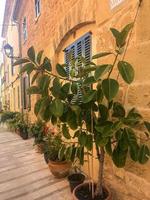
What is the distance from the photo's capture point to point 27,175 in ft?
13.3

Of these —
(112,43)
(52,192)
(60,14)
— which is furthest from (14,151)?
(112,43)

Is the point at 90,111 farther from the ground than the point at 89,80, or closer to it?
closer to it

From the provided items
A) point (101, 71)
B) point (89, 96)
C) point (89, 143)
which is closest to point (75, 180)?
point (89, 143)

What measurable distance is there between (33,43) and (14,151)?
334 centimetres

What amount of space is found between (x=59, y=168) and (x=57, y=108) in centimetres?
195

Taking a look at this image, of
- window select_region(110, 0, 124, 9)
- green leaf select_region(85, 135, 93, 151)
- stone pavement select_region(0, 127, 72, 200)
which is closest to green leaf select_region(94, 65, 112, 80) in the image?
green leaf select_region(85, 135, 93, 151)

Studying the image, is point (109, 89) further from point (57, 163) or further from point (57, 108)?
point (57, 163)

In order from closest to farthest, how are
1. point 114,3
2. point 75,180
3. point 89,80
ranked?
1. point 89,80
2. point 114,3
3. point 75,180

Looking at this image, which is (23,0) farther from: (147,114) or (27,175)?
(147,114)

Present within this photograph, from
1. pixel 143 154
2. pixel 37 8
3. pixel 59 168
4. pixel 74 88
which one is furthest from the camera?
pixel 37 8

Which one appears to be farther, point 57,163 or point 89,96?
point 57,163

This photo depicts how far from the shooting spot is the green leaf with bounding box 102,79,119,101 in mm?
1767

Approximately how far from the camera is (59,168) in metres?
3.77

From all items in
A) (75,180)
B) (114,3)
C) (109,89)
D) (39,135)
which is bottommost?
(75,180)
